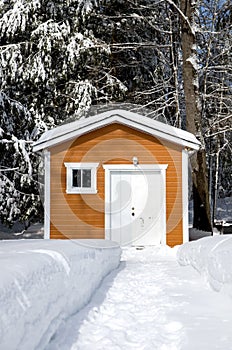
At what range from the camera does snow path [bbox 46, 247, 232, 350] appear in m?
3.90

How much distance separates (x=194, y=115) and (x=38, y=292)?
12.5 m

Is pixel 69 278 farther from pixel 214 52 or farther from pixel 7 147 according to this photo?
pixel 214 52

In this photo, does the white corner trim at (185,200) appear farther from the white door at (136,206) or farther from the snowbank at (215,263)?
the snowbank at (215,263)

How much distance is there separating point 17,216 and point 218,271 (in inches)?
441

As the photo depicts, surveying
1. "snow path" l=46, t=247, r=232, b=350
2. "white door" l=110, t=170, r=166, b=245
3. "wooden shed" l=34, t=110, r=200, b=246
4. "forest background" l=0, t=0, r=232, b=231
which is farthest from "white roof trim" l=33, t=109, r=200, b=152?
"snow path" l=46, t=247, r=232, b=350

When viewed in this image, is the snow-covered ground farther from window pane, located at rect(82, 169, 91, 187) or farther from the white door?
window pane, located at rect(82, 169, 91, 187)

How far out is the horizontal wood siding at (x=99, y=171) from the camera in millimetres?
11570

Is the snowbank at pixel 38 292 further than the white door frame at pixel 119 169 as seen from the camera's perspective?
No

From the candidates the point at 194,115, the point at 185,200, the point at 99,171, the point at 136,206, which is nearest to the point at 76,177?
the point at 99,171

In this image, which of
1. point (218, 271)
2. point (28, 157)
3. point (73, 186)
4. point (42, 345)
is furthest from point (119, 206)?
point (42, 345)

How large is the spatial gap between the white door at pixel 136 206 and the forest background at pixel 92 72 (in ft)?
10.9

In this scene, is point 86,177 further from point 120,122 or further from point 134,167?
point 120,122

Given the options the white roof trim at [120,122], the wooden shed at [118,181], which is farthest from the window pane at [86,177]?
the white roof trim at [120,122]

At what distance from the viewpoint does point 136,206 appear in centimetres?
1185
